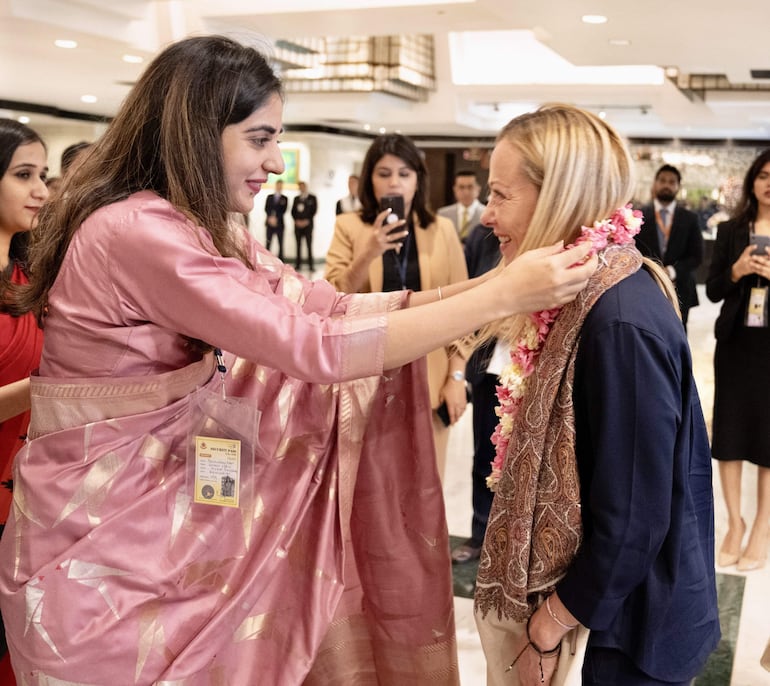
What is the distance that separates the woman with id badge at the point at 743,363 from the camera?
13.3 feet

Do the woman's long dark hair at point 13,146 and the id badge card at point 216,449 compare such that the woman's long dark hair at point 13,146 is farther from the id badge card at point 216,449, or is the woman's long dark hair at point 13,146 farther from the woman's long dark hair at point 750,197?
the woman's long dark hair at point 750,197

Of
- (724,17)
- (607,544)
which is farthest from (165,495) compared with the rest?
(724,17)

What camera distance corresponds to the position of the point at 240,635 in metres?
1.88

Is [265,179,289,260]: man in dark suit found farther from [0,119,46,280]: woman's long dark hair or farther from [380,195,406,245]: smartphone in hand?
[0,119,46,280]: woman's long dark hair

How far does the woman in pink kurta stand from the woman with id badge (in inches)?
106

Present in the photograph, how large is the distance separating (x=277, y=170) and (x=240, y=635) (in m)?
0.95

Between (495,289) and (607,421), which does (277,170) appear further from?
(607,421)

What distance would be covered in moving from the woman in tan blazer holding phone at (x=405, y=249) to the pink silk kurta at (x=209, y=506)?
1.45 metres

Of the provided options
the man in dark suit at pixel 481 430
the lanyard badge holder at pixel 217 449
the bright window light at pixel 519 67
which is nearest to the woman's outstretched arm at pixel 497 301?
the lanyard badge holder at pixel 217 449

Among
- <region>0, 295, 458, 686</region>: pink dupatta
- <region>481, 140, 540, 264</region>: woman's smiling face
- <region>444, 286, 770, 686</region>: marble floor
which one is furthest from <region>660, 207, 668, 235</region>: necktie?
<region>481, 140, 540, 264</region>: woman's smiling face

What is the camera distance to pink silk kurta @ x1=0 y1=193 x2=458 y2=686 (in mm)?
1589

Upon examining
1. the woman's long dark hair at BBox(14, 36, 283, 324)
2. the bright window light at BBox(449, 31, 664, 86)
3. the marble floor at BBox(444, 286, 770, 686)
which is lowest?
the marble floor at BBox(444, 286, 770, 686)

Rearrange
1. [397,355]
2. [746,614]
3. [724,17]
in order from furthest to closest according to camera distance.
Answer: [724,17] → [746,614] → [397,355]

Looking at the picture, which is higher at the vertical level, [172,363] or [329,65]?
[329,65]
